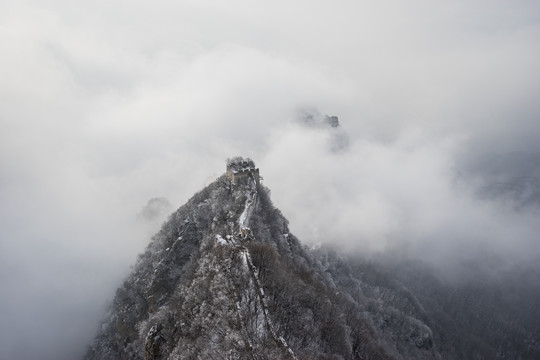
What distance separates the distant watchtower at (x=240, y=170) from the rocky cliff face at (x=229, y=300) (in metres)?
1.95

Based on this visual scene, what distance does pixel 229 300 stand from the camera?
143 ft

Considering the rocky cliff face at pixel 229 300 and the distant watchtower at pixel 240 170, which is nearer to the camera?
the rocky cliff face at pixel 229 300

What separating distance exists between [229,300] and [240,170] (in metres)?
56.2

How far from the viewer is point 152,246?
104688 millimetres

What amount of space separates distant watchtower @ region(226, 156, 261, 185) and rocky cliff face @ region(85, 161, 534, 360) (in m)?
1.95

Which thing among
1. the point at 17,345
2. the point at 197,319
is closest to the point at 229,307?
the point at 197,319

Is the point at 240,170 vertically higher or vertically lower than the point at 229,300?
higher

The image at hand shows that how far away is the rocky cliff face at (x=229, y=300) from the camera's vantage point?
39.9 m

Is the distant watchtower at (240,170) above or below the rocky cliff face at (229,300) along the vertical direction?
above

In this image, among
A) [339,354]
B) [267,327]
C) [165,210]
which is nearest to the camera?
[267,327]

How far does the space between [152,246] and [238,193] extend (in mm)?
34140

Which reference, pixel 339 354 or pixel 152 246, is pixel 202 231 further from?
pixel 339 354

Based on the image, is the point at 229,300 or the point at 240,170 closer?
the point at 229,300

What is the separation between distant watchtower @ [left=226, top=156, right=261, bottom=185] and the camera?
96.2 meters
